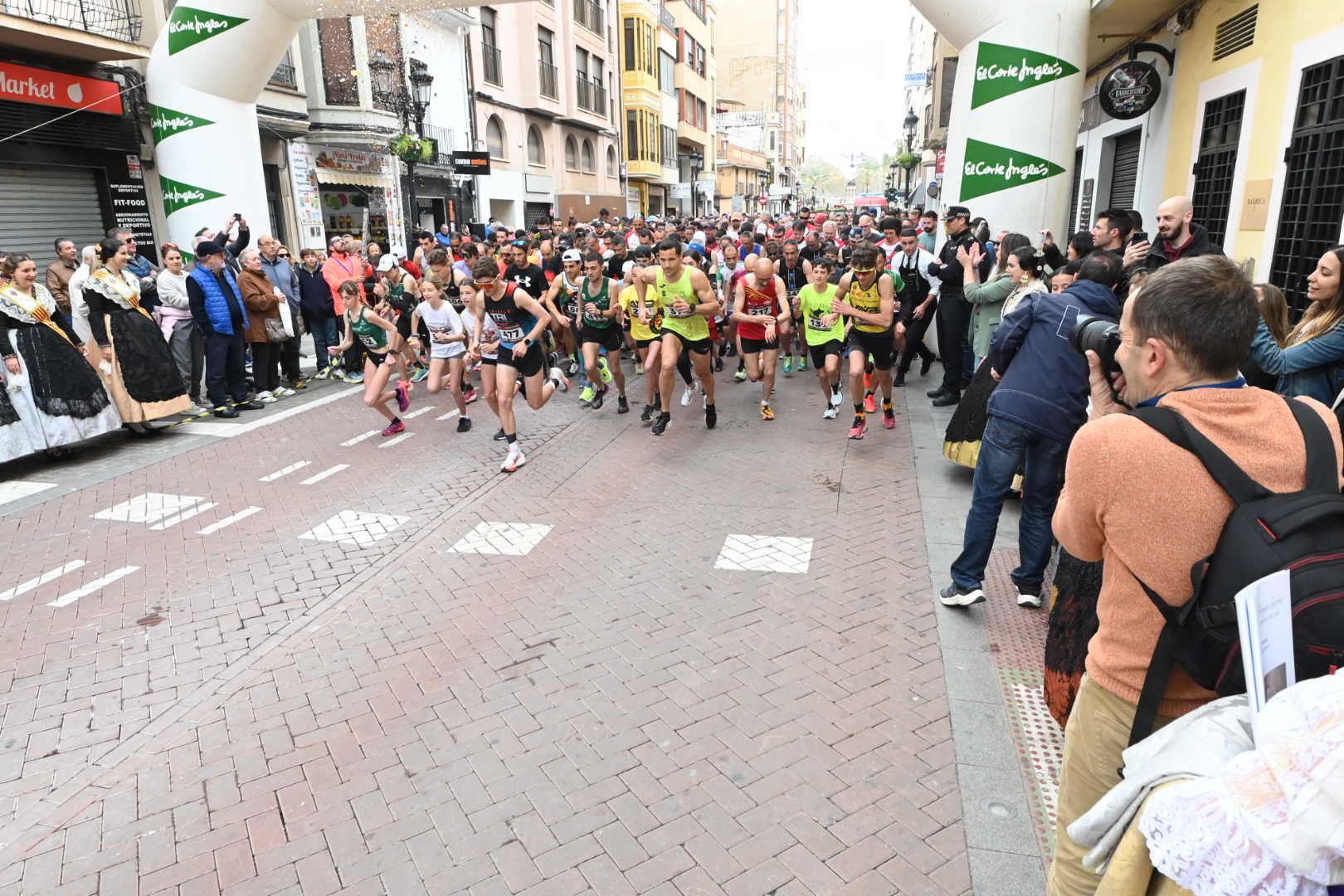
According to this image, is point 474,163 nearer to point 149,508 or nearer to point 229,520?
point 149,508

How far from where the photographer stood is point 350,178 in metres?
20.7

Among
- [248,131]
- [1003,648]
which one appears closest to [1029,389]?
[1003,648]

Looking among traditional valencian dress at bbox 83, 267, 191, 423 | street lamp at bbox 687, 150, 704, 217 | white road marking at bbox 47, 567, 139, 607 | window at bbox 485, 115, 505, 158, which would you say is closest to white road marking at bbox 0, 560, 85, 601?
white road marking at bbox 47, 567, 139, 607

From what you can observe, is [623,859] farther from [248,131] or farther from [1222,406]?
[248,131]

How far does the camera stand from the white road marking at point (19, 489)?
6949 millimetres

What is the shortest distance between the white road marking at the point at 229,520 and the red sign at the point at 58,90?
989 centimetres

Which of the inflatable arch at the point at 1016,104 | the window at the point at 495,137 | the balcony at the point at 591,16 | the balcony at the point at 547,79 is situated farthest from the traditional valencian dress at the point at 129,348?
the balcony at the point at 591,16

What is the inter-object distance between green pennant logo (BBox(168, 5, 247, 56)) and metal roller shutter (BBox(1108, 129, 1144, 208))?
12.3 metres

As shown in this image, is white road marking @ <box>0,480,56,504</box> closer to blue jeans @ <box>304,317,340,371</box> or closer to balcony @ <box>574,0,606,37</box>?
blue jeans @ <box>304,317,340,371</box>

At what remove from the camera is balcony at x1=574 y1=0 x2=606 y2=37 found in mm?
34219

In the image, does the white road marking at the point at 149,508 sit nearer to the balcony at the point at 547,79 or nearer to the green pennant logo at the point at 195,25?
the green pennant logo at the point at 195,25

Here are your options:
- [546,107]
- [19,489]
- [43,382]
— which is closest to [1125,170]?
[43,382]

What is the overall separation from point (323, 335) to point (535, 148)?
875 inches

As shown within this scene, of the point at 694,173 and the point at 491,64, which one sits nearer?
the point at 491,64
